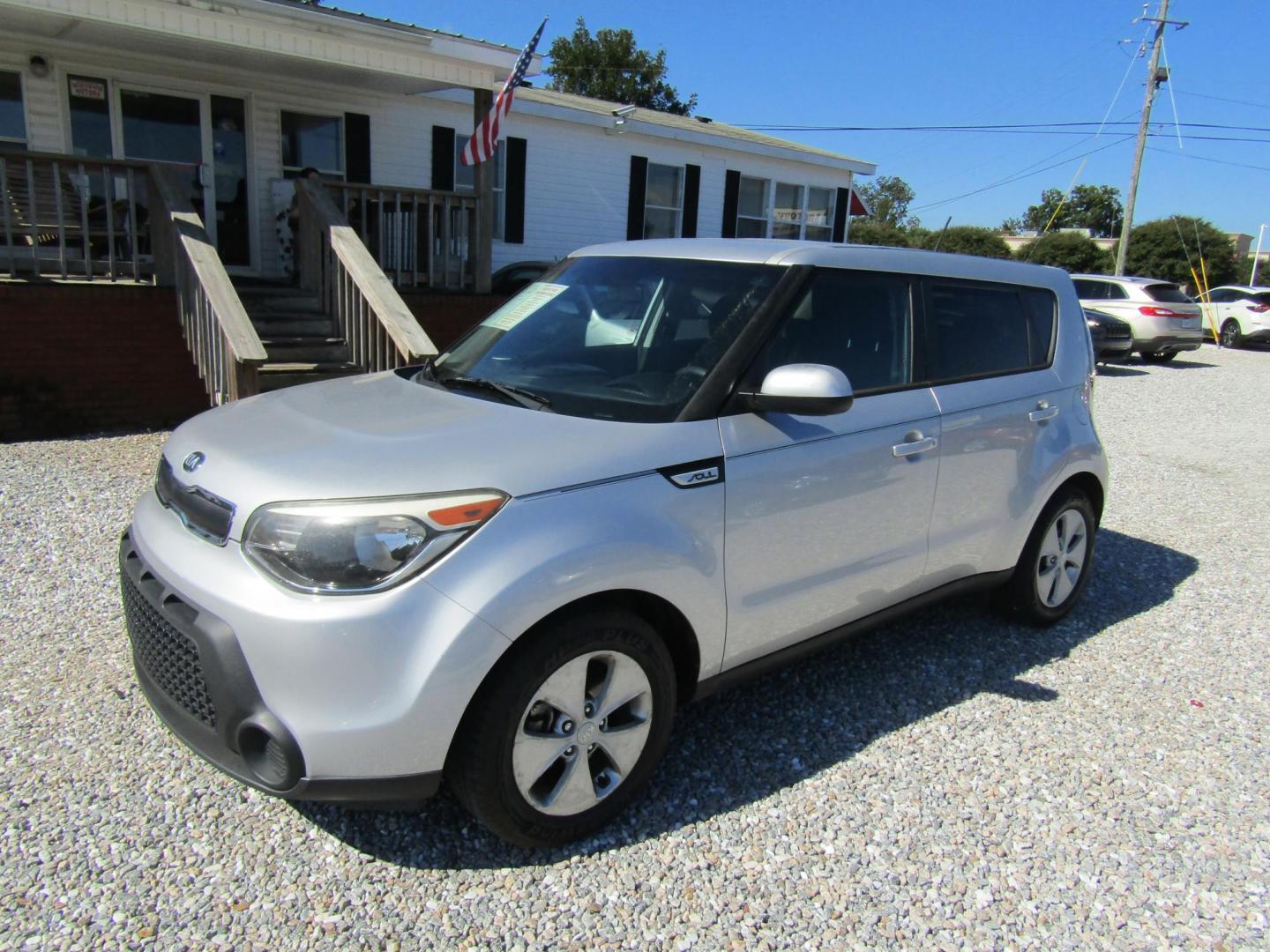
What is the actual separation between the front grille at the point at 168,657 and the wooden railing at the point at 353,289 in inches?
159

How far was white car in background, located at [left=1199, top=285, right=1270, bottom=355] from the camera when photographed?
22.6 metres

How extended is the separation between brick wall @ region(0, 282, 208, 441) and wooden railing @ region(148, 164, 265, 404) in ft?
1.05

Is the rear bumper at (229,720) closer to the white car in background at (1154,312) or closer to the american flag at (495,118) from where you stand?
the american flag at (495,118)

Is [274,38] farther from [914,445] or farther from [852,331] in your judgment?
[914,445]

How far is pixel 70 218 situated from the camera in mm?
9016

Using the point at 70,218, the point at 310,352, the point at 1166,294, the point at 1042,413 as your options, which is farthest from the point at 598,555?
the point at 1166,294

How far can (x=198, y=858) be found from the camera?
268cm

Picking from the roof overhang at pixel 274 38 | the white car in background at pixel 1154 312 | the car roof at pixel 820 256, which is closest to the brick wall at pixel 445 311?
the roof overhang at pixel 274 38

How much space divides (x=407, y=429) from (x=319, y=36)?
7.30m

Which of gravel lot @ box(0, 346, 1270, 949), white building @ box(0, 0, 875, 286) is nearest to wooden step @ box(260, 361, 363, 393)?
gravel lot @ box(0, 346, 1270, 949)

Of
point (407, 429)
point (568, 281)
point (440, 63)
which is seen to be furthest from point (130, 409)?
point (407, 429)

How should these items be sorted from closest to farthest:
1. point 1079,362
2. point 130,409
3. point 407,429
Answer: point 407,429 → point 1079,362 → point 130,409

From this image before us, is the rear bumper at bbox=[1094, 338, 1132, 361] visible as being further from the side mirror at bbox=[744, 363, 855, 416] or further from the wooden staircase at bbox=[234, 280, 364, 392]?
the side mirror at bbox=[744, 363, 855, 416]

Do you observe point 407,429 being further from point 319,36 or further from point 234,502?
point 319,36
